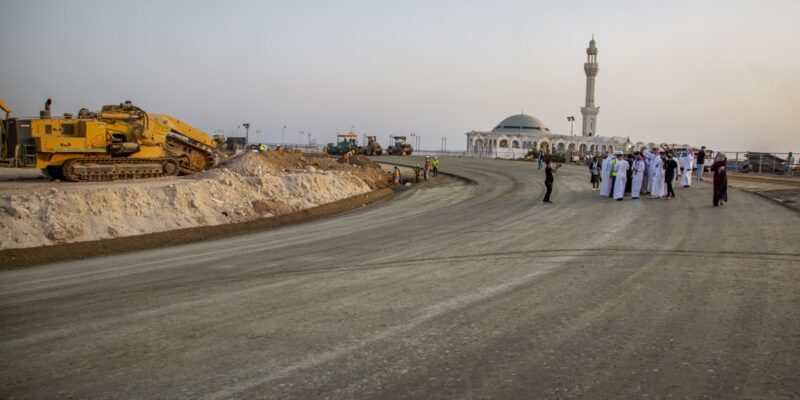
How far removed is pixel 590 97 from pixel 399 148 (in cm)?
4570

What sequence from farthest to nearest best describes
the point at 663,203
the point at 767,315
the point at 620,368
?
the point at 663,203 < the point at 767,315 < the point at 620,368

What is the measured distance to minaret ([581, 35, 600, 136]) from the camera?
98.6m

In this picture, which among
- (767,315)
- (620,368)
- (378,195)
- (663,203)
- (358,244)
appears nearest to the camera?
(620,368)

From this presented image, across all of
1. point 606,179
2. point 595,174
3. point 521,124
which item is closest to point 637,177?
point 606,179

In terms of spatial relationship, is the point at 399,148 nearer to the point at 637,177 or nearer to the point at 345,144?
the point at 345,144

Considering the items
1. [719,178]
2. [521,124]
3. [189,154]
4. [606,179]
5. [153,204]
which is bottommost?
[153,204]

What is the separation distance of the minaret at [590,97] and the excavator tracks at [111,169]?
87.6m

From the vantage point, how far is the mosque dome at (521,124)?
11712 cm

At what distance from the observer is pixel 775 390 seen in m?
4.43

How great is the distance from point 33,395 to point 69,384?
0.26m

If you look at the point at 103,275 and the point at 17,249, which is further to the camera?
the point at 17,249

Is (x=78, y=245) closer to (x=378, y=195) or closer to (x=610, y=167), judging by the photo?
(x=378, y=195)

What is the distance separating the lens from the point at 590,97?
329 feet

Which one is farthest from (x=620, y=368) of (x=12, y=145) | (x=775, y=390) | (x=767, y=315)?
(x=12, y=145)
